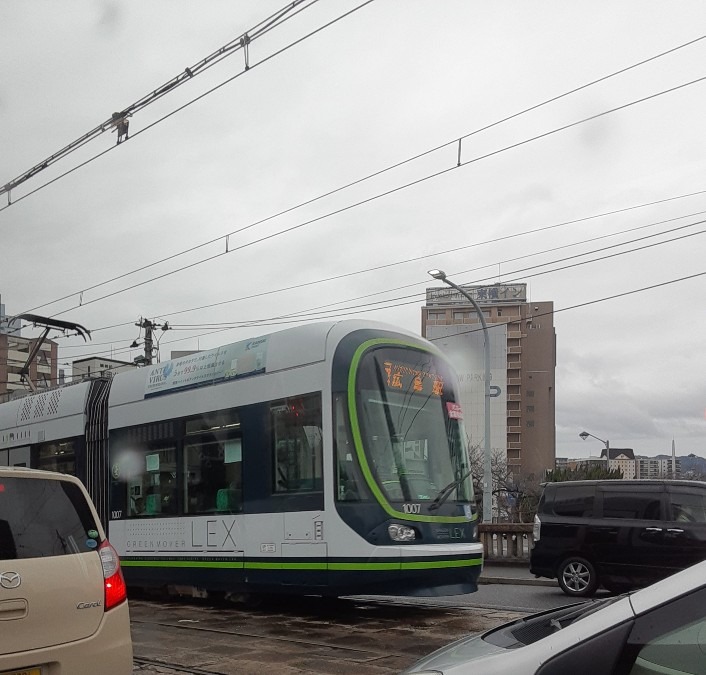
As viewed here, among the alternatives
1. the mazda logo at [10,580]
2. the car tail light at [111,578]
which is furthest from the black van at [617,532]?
the mazda logo at [10,580]

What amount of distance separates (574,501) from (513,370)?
305 ft

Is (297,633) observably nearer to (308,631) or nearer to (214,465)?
(308,631)

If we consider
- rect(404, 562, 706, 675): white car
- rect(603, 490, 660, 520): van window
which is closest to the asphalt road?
rect(603, 490, 660, 520): van window

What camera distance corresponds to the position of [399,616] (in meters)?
11.1

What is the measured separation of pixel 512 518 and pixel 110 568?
122ft

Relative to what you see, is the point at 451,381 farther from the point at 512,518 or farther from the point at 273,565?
the point at 512,518

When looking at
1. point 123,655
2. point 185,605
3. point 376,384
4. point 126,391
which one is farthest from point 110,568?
point 126,391

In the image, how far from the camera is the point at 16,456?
16516 millimetres

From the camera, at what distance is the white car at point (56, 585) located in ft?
16.1

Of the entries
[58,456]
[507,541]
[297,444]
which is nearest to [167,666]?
[297,444]

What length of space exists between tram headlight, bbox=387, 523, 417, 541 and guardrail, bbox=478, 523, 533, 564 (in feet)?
29.6

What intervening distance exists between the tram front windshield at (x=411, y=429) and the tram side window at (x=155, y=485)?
3.54 meters

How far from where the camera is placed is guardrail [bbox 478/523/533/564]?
19031mm

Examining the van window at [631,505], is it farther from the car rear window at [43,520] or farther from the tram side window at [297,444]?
the car rear window at [43,520]
